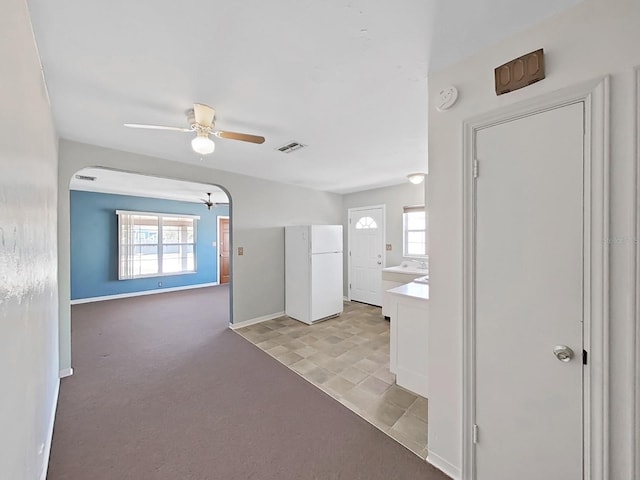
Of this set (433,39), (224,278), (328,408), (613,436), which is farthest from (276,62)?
(224,278)

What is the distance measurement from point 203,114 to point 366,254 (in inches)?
160

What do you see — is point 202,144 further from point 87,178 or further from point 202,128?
point 87,178

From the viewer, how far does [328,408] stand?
2041mm

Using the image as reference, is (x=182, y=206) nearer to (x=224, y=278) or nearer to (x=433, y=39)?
(x=224, y=278)

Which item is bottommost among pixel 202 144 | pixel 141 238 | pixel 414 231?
pixel 141 238

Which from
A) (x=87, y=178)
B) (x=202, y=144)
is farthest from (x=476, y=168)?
(x=87, y=178)

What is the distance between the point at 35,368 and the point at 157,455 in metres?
0.92

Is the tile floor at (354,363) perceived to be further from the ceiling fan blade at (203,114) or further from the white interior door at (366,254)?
the ceiling fan blade at (203,114)

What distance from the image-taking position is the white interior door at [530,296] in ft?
3.59

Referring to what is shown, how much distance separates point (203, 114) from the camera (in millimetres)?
1907

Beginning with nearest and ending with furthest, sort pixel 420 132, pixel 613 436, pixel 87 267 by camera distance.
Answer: pixel 613 436
pixel 420 132
pixel 87 267

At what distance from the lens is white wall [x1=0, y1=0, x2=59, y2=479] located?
764 millimetres

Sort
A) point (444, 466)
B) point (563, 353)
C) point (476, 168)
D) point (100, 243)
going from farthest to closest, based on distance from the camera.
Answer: point (100, 243), point (444, 466), point (476, 168), point (563, 353)

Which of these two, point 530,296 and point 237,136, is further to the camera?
point 237,136
